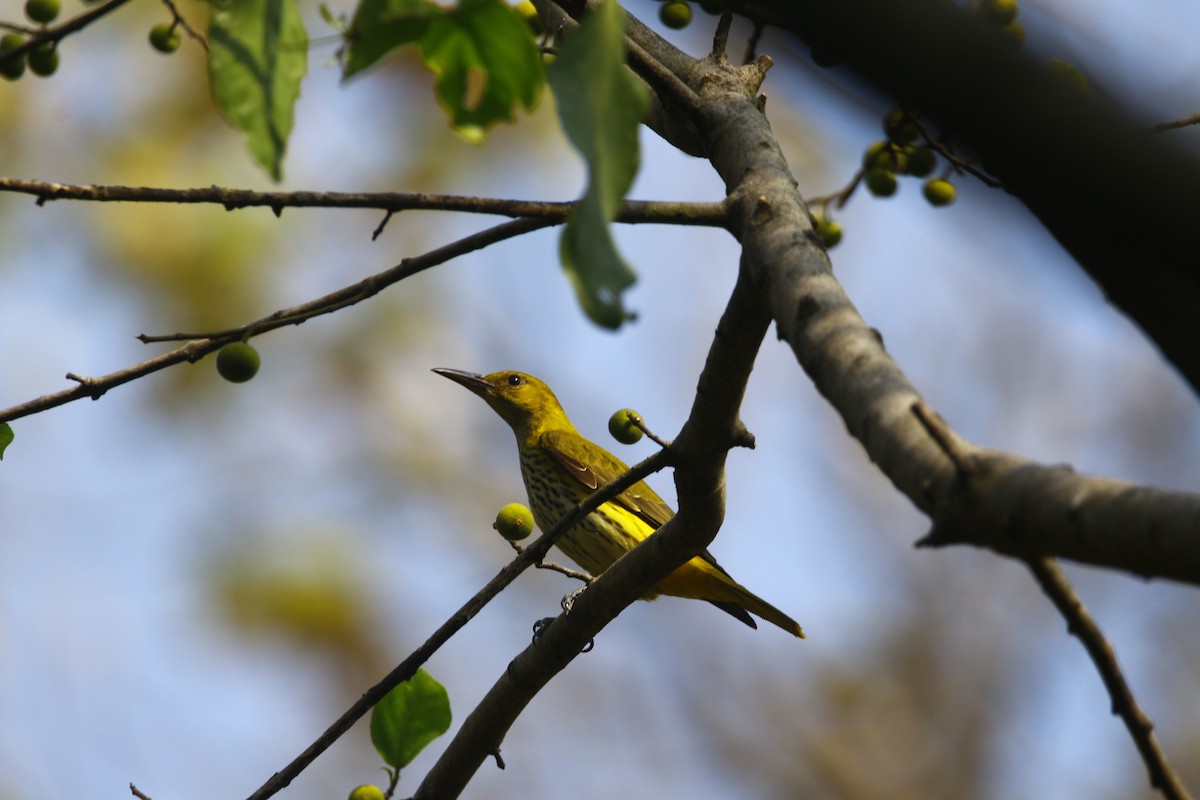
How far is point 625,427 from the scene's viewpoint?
2.85 metres

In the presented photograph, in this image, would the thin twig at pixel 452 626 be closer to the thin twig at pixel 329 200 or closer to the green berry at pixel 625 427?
the green berry at pixel 625 427

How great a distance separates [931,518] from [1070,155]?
1.29ft

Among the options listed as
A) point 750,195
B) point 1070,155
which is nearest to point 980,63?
point 1070,155

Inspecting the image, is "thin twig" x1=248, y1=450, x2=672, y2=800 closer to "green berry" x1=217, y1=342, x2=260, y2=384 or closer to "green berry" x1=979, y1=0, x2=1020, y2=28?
"green berry" x1=217, y1=342, x2=260, y2=384

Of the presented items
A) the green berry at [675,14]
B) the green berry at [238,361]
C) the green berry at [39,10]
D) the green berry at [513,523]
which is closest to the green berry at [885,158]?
the green berry at [675,14]

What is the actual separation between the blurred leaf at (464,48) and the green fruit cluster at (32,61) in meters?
1.11

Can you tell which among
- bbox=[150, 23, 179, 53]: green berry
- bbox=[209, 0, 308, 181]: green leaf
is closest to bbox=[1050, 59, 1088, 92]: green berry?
bbox=[209, 0, 308, 181]: green leaf

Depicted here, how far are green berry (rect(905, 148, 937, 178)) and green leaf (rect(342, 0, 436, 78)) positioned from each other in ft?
6.28

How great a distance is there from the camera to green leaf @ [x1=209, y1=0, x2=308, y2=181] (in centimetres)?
146

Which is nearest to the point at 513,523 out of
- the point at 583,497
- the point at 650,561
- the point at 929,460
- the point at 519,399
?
the point at 650,561

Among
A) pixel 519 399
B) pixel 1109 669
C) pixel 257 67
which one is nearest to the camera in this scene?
pixel 1109 669

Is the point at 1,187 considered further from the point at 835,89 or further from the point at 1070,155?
the point at 1070,155

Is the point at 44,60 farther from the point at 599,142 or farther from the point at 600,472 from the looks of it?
the point at 600,472

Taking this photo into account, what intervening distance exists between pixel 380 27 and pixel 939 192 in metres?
2.40
